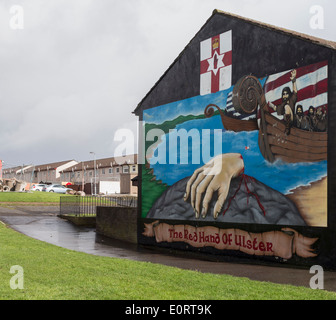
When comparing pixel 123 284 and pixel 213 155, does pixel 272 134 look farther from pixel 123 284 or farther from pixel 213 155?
pixel 123 284

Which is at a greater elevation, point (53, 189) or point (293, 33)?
point (293, 33)

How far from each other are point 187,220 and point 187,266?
423 cm

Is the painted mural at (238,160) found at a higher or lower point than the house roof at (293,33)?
lower

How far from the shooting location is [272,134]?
12.8 m

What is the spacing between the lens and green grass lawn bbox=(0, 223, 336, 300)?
6824 mm

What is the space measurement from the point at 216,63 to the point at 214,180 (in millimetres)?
4253

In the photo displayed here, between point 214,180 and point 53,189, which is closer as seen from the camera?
point 214,180

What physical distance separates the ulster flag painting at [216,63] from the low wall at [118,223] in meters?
6.55

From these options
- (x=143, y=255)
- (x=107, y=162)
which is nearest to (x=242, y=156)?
(x=143, y=255)

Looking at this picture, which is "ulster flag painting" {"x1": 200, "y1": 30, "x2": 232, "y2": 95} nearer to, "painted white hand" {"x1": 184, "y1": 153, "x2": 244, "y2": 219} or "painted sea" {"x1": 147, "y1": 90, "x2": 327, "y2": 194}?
"painted sea" {"x1": 147, "y1": 90, "x2": 327, "y2": 194}

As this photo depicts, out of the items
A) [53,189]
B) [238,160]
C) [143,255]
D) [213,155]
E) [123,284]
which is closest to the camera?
[123,284]

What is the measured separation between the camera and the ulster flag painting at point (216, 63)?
574 inches

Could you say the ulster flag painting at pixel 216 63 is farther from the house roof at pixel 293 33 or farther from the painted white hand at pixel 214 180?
the painted white hand at pixel 214 180

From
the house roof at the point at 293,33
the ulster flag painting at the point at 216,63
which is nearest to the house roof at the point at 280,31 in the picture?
the house roof at the point at 293,33
